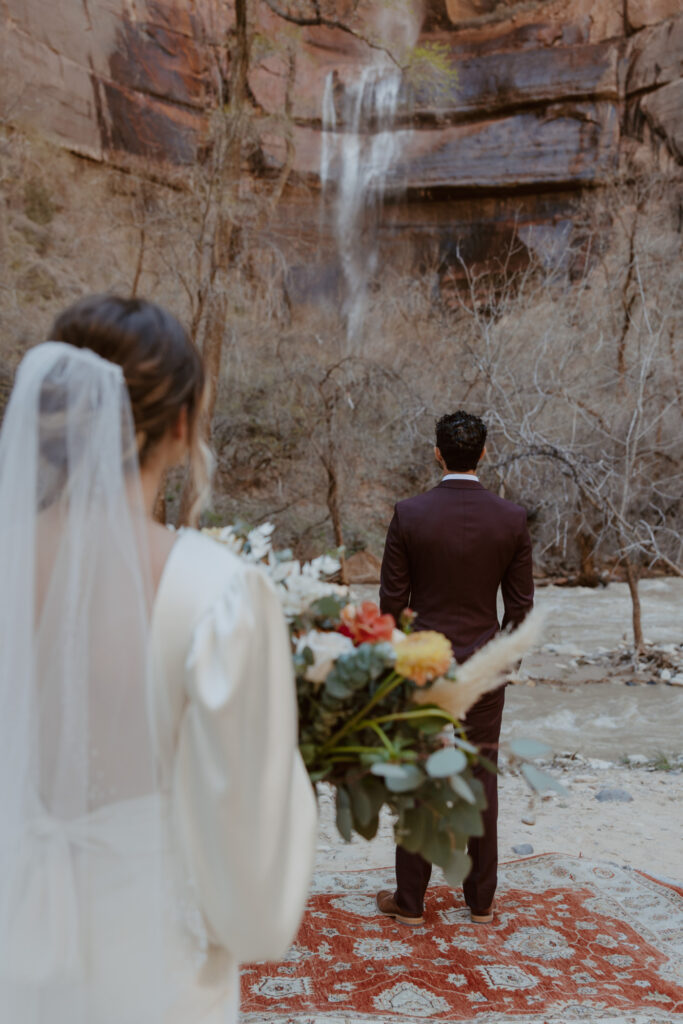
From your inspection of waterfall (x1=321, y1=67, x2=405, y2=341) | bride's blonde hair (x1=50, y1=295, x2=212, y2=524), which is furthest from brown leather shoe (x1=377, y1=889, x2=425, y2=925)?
waterfall (x1=321, y1=67, x2=405, y2=341)

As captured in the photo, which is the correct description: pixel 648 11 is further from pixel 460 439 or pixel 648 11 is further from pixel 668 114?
pixel 460 439

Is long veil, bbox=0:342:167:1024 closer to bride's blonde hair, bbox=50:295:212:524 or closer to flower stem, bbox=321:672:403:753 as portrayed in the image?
bride's blonde hair, bbox=50:295:212:524

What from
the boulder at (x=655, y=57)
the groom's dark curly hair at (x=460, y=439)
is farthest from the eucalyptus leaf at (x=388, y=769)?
the boulder at (x=655, y=57)

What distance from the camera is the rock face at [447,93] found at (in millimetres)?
20453

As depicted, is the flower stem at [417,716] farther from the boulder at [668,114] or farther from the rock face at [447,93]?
the boulder at [668,114]

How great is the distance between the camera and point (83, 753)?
45.8 inches

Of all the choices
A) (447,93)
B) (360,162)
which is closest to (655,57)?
(447,93)

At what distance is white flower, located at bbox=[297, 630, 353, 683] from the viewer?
1463 mm

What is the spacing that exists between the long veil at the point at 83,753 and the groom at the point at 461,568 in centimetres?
193

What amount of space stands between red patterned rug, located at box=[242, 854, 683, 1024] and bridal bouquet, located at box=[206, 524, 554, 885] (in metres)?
1.35

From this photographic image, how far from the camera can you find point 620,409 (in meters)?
13.4

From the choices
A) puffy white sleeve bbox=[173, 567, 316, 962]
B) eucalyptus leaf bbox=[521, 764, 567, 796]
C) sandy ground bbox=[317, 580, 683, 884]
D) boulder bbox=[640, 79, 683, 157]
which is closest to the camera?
puffy white sleeve bbox=[173, 567, 316, 962]

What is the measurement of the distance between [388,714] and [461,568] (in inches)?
61.0

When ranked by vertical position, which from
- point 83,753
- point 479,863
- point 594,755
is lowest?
point 594,755
